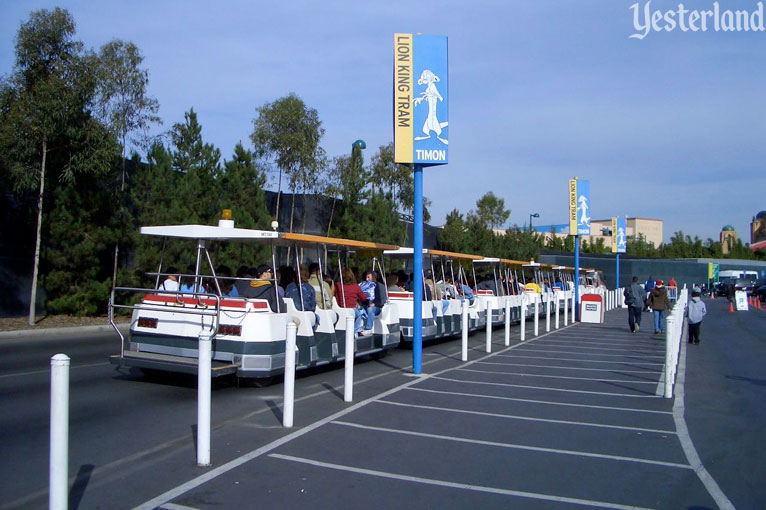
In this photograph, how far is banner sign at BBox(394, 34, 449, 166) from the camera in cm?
1122

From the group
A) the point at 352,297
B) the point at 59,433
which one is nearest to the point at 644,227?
the point at 352,297

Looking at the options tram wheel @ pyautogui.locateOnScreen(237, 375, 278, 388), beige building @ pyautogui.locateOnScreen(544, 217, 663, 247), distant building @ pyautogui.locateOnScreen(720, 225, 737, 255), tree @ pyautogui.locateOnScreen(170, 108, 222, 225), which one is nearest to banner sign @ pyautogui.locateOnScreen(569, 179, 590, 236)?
tree @ pyautogui.locateOnScreen(170, 108, 222, 225)

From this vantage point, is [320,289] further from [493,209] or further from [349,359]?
[493,209]

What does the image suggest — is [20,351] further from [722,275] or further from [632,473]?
[722,275]

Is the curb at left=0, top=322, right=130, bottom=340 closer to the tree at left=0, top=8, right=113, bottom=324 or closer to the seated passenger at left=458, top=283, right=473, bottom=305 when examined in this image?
the tree at left=0, top=8, right=113, bottom=324

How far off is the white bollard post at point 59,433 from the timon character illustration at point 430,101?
7780 mm

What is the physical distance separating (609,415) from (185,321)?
573cm

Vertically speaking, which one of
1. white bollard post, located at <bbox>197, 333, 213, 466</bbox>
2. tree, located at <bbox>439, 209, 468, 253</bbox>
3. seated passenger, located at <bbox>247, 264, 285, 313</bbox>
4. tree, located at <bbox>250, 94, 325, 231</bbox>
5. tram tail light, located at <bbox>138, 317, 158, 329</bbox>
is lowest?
Answer: white bollard post, located at <bbox>197, 333, 213, 466</bbox>

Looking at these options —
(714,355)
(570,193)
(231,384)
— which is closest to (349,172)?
(570,193)

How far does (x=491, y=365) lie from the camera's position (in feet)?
42.5

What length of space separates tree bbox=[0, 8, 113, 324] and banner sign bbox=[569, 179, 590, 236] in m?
18.5

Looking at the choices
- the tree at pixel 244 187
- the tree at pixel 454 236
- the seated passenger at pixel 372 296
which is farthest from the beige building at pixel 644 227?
the seated passenger at pixel 372 296

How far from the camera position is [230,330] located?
9398 mm

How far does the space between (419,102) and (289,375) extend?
5.72m
